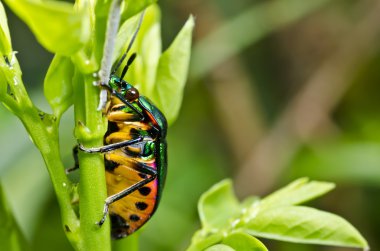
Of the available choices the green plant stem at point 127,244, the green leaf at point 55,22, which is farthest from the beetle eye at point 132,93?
the green leaf at point 55,22

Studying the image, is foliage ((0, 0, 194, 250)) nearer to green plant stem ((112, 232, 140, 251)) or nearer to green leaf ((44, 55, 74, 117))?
green leaf ((44, 55, 74, 117))

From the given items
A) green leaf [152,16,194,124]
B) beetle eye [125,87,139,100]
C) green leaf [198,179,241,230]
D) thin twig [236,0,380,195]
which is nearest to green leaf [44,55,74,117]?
beetle eye [125,87,139,100]

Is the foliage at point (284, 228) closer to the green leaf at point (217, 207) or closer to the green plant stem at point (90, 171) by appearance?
the green leaf at point (217, 207)

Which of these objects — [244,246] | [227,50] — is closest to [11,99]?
[244,246]

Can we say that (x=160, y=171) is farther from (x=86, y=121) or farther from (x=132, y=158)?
(x=86, y=121)

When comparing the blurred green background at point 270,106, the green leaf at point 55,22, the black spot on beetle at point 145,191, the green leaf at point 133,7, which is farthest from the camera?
the blurred green background at point 270,106
